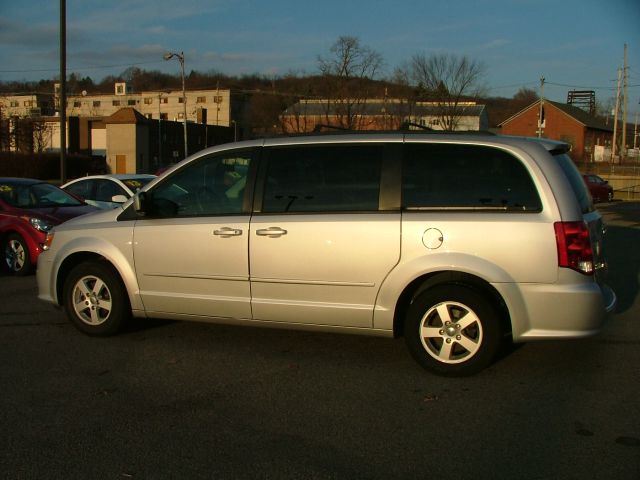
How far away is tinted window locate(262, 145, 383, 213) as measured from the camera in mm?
5176

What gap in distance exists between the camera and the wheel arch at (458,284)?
4.93 m

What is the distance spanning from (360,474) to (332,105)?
139 feet

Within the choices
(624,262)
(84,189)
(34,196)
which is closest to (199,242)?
(34,196)

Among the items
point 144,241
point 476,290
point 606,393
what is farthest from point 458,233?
point 144,241

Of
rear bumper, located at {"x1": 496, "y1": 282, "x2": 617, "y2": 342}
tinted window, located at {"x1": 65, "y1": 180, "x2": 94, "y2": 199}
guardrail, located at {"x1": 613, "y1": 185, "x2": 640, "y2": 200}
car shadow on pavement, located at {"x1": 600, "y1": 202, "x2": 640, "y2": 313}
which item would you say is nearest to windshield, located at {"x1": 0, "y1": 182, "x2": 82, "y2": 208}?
tinted window, located at {"x1": 65, "y1": 180, "x2": 94, "y2": 199}

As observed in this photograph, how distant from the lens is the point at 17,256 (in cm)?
988

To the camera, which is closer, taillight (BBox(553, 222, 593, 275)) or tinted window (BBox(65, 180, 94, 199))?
taillight (BBox(553, 222, 593, 275))

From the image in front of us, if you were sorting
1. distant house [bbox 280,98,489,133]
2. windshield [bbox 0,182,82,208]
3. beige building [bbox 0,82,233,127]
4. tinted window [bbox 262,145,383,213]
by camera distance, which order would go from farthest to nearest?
beige building [bbox 0,82,233,127]
distant house [bbox 280,98,489,133]
windshield [bbox 0,182,82,208]
tinted window [bbox 262,145,383,213]

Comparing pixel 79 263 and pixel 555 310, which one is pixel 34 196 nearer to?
pixel 79 263

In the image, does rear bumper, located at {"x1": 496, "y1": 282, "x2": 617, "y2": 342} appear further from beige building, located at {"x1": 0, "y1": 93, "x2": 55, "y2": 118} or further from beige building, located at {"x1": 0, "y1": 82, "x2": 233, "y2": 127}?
beige building, located at {"x1": 0, "y1": 93, "x2": 55, "y2": 118}

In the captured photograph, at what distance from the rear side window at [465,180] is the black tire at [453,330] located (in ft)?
2.20

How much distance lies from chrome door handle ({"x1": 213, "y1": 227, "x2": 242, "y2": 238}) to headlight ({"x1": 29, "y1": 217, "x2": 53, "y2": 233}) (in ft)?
17.5

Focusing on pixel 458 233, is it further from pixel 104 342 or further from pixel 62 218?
pixel 62 218

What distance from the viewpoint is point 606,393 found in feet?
15.6
